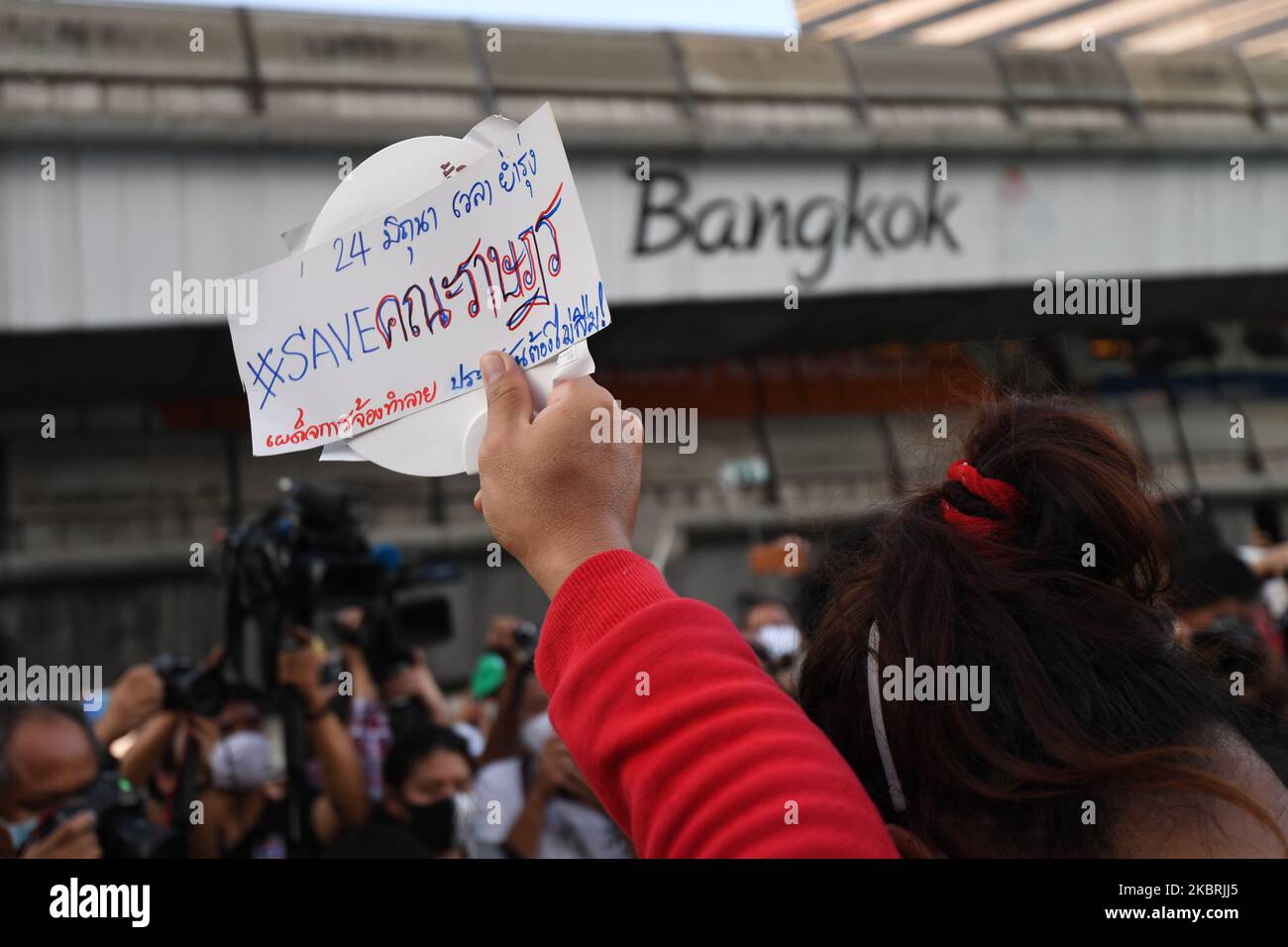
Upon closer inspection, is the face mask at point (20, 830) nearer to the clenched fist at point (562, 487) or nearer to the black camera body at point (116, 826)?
the black camera body at point (116, 826)

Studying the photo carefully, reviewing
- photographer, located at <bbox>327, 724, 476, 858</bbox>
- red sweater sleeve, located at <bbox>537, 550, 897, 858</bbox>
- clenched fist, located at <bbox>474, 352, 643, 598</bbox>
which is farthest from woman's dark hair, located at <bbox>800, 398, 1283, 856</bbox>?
photographer, located at <bbox>327, 724, 476, 858</bbox>

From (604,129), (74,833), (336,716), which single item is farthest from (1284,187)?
(74,833)

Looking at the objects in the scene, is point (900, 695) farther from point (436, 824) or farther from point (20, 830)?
point (436, 824)

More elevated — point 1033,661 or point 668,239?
point 668,239

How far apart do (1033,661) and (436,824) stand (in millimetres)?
2663

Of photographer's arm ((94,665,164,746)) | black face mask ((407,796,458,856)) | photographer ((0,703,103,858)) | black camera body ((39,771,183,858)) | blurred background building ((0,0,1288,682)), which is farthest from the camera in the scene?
blurred background building ((0,0,1288,682))

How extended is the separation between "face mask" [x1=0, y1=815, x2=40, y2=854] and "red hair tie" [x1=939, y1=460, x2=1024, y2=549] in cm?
204

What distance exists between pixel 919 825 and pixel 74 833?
1923 millimetres

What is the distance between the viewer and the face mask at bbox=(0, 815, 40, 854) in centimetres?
236

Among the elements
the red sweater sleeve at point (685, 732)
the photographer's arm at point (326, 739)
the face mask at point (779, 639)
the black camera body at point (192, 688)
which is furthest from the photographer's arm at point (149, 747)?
the red sweater sleeve at point (685, 732)

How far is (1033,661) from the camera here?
940mm

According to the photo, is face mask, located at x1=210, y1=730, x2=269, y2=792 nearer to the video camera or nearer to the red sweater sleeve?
the video camera

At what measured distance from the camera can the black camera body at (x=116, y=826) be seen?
2.31 m

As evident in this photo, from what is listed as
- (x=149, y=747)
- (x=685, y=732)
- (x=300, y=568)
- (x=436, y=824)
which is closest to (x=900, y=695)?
(x=685, y=732)
